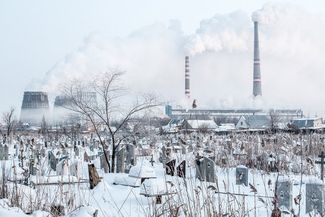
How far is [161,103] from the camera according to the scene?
17.9 metres

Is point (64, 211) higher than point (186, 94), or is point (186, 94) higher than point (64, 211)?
point (186, 94)

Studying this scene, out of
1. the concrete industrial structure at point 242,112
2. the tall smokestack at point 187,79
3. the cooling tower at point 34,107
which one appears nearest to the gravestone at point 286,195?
the cooling tower at point 34,107

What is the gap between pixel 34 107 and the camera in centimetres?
7888

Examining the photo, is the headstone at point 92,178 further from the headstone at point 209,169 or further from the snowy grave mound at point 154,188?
the headstone at point 209,169

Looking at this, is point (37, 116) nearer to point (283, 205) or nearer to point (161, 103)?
point (161, 103)

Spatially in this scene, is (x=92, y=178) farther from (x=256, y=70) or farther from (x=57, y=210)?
(x=256, y=70)

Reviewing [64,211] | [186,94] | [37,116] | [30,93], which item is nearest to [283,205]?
[64,211]

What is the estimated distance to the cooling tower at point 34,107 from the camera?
75125 mm

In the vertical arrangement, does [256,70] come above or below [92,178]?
above

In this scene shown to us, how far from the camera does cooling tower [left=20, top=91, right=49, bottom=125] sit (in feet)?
246

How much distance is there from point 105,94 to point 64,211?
1161cm

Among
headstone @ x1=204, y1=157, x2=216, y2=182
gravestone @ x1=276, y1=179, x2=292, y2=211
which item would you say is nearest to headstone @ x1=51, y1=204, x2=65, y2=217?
gravestone @ x1=276, y1=179, x2=292, y2=211

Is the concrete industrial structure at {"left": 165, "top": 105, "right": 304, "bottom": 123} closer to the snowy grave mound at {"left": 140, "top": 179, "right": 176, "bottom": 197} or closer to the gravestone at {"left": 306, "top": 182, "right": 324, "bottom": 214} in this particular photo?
the snowy grave mound at {"left": 140, "top": 179, "right": 176, "bottom": 197}

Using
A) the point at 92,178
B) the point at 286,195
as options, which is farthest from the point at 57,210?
the point at 92,178
